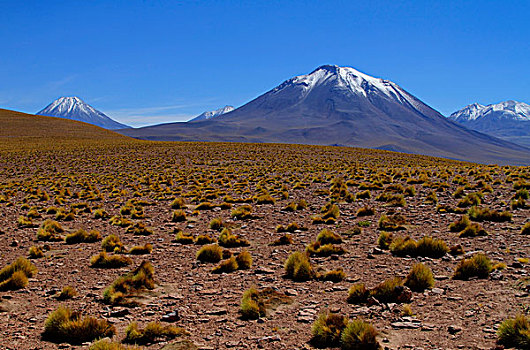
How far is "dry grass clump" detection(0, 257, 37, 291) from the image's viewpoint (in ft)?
23.6

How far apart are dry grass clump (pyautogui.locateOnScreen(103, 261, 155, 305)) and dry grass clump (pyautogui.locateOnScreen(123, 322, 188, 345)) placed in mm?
1201

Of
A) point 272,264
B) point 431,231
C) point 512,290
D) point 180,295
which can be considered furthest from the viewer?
point 431,231

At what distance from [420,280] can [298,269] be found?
2276 millimetres

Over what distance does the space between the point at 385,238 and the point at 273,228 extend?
156 inches

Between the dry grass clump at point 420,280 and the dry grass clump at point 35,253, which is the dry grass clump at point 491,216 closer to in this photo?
the dry grass clump at point 420,280

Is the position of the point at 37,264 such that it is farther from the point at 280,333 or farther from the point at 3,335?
the point at 280,333

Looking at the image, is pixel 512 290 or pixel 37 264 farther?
pixel 37 264

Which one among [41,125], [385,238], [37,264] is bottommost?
[37,264]

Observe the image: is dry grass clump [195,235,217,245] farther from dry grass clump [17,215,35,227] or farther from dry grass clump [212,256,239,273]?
dry grass clump [17,215,35,227]

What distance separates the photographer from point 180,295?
6.95m

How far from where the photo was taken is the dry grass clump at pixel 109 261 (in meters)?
8.73

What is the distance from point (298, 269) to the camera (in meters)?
7.68

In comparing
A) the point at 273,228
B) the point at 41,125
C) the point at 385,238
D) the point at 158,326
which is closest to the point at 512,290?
the point at 385,238

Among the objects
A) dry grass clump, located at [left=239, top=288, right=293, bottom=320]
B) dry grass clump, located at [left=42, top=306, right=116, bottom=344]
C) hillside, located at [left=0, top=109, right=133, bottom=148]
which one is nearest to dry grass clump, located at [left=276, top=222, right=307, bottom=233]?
dry grass clump, located at [left=239, top=288, right=293, bottom=320]
